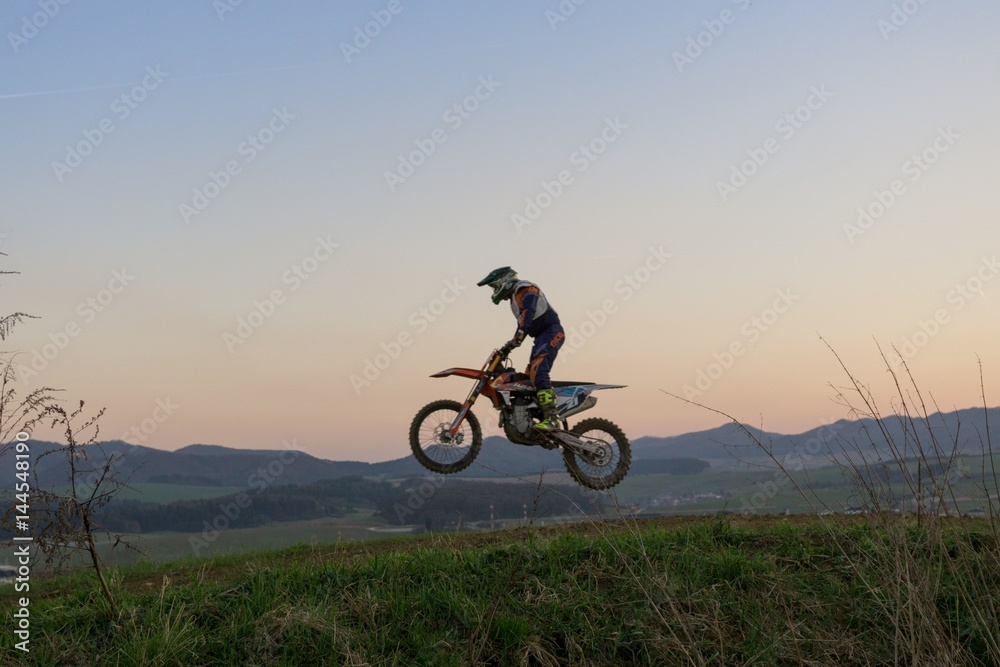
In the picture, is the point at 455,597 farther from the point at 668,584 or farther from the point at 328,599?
the point at 668,584

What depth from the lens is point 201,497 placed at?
266ft

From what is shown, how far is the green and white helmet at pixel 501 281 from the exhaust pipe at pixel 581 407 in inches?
77.7

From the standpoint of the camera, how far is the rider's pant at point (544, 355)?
11516mm

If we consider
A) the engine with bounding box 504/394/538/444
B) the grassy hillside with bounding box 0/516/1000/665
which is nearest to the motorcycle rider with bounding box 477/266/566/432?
the engine with bounding box 504/394/538/444

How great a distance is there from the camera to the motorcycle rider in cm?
1130

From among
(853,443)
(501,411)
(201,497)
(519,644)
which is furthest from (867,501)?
(201,497)

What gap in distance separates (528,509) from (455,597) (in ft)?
7.95

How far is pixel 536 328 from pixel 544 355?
0.41 metres

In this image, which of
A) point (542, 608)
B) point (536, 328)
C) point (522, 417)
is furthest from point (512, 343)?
point (542, 608)

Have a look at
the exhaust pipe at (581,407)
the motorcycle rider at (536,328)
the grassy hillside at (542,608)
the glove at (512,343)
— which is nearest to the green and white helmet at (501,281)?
the motorcycle rider at (536,328)

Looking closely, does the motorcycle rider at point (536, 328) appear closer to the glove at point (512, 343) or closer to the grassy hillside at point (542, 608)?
the glove at point (512, 343)

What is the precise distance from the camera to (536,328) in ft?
37.8

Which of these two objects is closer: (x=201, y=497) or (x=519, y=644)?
(x=519, y=644)

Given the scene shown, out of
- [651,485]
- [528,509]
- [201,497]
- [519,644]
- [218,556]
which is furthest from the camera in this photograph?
[651,485]
